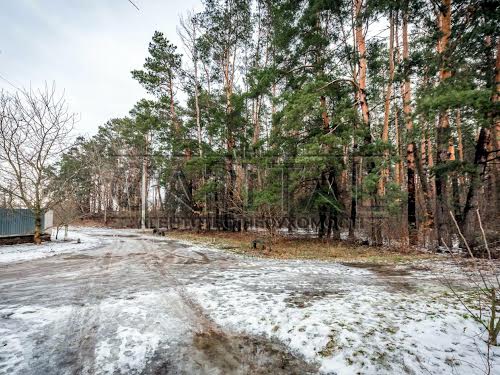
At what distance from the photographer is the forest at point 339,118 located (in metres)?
8.12

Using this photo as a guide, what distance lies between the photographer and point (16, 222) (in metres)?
13.5

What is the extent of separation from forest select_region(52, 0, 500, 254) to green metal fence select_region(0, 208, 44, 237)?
2389 mm

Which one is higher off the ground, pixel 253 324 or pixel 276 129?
pixel 276 129

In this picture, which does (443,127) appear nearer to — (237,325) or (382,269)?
(382,269)

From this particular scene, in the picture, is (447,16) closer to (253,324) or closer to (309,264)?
(309,264)

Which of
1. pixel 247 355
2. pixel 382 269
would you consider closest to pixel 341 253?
pixel 382 269

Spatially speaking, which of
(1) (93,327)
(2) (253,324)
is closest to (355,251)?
(2) (253,324)

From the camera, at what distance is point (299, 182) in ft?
42.2

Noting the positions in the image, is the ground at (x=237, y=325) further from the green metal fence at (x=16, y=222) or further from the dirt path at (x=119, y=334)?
Result: the green metal fence at (x=16, y=222)

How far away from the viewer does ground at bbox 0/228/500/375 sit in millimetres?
2887

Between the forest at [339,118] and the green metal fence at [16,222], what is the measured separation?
2.39m

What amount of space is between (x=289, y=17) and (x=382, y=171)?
8.55 metres

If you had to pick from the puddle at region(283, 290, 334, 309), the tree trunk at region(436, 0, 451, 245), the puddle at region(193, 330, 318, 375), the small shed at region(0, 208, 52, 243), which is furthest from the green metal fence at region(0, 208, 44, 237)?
the tree trunk at region(436, 0, 451, 245)

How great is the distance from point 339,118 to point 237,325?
385 inches
